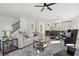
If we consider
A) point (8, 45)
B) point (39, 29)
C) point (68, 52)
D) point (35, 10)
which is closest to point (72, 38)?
point (68, 52)

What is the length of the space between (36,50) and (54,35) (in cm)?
41

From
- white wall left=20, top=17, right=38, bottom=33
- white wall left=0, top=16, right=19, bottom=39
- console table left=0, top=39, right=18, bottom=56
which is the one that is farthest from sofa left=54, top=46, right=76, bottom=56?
white wall left=0, top=16, right=19, bottom=39

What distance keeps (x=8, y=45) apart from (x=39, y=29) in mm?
596

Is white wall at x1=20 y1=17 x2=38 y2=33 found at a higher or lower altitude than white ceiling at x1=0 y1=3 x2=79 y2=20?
lower

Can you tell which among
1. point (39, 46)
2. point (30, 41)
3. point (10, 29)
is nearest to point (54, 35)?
point (39, 46)

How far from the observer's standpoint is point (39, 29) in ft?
5.68

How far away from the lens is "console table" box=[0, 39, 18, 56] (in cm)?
162

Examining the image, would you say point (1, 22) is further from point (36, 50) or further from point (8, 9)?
point (36, 50)

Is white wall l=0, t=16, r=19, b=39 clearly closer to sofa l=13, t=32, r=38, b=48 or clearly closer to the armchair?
sofa l=13, t=32, r=38, b=48

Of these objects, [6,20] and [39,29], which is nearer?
[6,20]

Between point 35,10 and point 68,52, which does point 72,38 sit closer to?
point 68,52


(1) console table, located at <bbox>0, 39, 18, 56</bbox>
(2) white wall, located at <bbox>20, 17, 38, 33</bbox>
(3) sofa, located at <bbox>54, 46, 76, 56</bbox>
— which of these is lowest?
(3) sofa, located at <bbox>54, 46, 76, 56</bbox>

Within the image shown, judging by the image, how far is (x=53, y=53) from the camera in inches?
66.7

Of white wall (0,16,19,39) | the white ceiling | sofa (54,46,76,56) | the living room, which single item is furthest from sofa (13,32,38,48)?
sofa (54,46,76,56)
